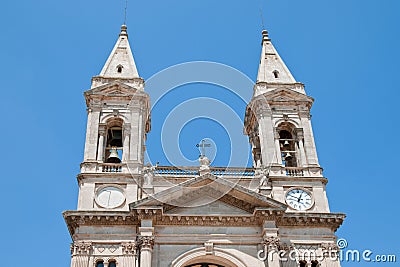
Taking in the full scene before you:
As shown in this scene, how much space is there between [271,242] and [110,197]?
848cm

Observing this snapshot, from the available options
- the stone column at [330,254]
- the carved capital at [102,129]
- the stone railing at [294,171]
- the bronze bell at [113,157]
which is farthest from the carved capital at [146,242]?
the stone railing at [294,171]

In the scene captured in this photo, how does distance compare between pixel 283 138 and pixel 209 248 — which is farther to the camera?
A: pixel 283 138

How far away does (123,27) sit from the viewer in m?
39.7

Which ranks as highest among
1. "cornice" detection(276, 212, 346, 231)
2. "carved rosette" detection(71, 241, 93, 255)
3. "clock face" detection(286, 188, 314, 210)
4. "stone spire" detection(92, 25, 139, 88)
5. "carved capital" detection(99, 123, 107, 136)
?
"stone spire" detection(92, 25, 139, 88)

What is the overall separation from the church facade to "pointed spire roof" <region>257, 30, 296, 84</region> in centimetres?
297

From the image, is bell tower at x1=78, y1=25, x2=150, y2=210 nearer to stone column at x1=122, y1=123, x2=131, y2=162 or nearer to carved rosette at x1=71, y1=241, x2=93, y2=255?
stone column at x1=122, y1=123, x2=131, y2=162

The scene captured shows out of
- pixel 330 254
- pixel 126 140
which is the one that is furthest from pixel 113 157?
pixel 330 254

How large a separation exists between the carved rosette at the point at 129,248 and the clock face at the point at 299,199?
27.6 feet

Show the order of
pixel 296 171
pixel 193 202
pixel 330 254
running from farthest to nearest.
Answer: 1. pixel 296 171
2. pixel 193 202
3. pixel 330 254

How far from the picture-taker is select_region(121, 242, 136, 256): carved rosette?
1058 inches

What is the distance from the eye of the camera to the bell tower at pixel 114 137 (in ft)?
95.8

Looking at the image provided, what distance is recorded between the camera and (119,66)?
35.5 meters

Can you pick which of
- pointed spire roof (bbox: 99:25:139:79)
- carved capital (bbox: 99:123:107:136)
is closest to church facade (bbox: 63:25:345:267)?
carved capital (bbox: 99:123:107:136)

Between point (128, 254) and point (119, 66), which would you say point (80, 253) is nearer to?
point (128, 254)
